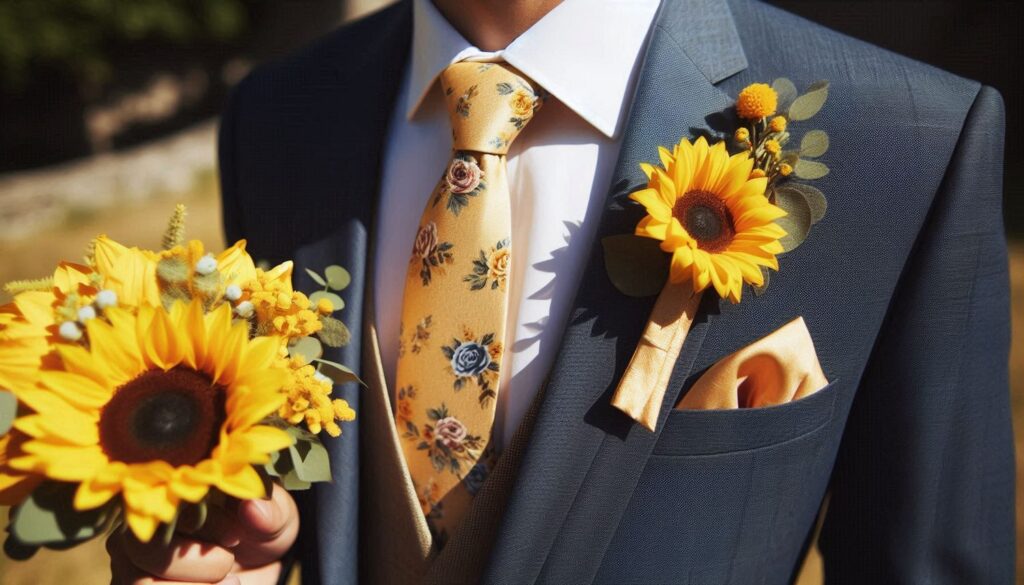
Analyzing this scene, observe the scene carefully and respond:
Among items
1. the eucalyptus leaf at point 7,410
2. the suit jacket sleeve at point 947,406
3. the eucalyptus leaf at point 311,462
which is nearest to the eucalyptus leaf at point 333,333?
the eucalyptus leaf at point 311,462

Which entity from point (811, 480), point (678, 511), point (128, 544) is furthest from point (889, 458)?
point (128, 544)

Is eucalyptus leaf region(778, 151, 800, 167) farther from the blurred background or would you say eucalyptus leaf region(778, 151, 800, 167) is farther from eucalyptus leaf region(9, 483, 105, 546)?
the blurred background

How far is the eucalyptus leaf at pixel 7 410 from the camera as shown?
0.78m

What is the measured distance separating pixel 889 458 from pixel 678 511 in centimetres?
37

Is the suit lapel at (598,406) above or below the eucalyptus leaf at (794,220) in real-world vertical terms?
below

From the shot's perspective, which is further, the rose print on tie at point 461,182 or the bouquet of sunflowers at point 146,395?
the rose print on tie at point 461,182

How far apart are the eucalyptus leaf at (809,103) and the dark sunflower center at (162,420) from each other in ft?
2.83

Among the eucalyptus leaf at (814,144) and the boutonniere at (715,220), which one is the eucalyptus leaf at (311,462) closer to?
the boutonniere at (715,220)

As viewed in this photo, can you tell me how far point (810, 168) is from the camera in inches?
40.5

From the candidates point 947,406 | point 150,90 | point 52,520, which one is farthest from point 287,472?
point 150,90

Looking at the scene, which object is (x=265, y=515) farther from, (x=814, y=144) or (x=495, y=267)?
(x=814, y=144)

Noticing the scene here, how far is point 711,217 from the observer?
0.99 m

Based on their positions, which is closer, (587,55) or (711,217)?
(711,217)

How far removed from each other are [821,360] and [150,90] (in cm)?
826
